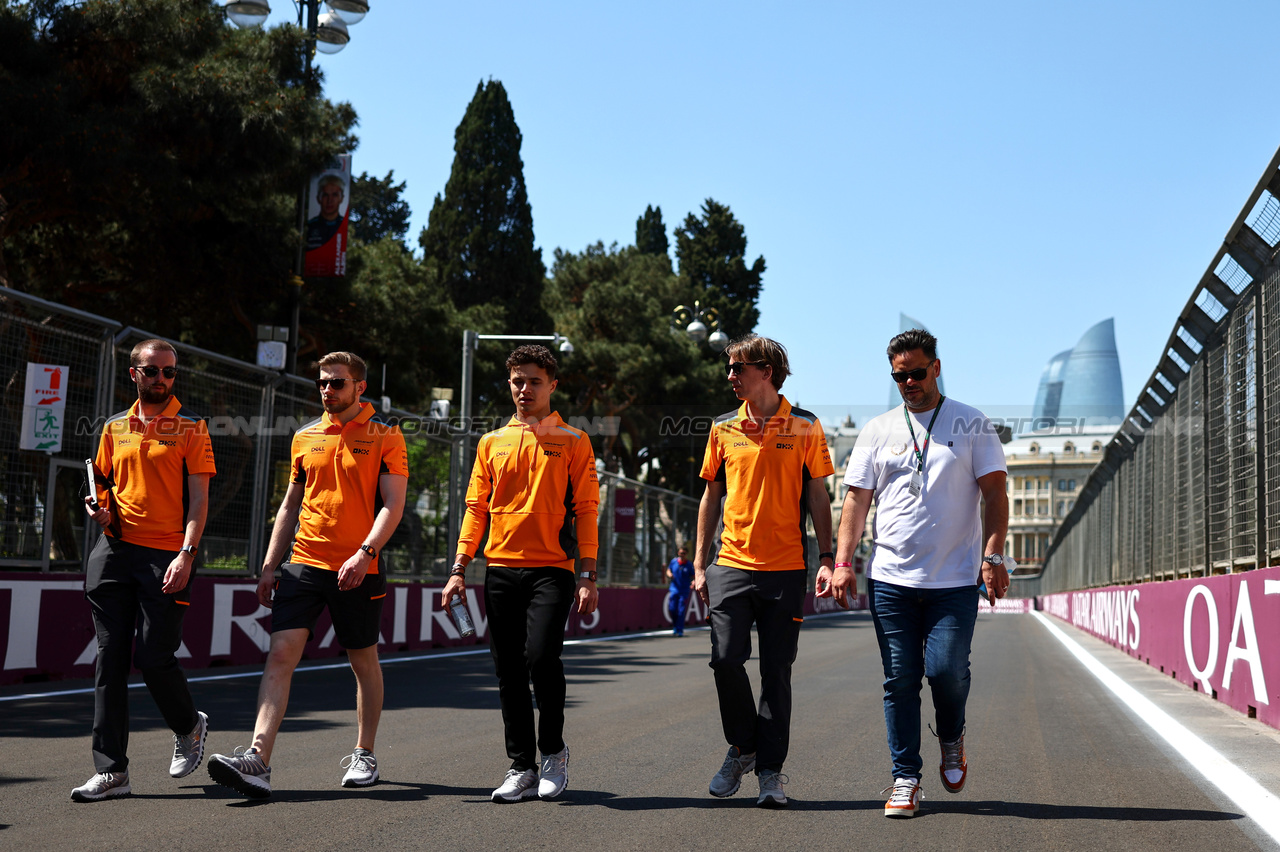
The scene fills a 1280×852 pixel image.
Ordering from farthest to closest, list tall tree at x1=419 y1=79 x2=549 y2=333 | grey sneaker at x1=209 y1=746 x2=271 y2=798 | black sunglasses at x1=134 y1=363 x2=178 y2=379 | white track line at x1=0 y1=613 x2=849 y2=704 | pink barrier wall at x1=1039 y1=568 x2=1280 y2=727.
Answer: tall tree at x1=419 y1=79 x2=549 y2=333
white track line at x1=0 y1=613 x2=849 y2=704
pink barrier wall at x1=1039 y1=568 x2=1280 y2=727
black sunglasses at x1=134 y1=363 x2=178 y2=379
grey sneaker at x1=209 y1=746 x2=271 y2=798

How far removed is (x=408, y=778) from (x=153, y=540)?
154 centimetres

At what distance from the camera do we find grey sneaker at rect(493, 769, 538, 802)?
207 inches

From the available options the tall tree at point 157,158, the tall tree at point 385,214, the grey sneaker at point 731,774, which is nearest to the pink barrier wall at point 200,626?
the grey sneaker at point 731,774

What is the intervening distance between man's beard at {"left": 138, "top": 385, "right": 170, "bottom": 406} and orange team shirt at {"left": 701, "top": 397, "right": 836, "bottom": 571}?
7.42 feet

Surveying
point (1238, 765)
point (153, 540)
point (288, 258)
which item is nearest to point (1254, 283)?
point (1238, 765)

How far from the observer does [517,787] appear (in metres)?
5.27

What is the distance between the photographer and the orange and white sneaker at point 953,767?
17.2 feet

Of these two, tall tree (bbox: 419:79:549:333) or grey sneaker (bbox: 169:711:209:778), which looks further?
tall tree (bbox: 419:79:549:333)

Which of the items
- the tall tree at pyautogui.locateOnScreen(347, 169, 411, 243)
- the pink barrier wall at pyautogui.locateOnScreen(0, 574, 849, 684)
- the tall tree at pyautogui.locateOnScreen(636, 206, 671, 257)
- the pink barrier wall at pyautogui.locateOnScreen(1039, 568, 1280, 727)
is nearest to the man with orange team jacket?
the pink barrier wall at pyautogui.locateOnScreen(1039, 568, 1280, 727)

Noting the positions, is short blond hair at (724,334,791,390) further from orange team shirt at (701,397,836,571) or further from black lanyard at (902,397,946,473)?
black lanyard at (902,397,946,473)

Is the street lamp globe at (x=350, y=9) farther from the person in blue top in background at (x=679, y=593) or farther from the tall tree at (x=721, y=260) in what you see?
the tall tree at (x=721, y=260)

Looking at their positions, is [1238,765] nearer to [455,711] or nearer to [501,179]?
[455,711]

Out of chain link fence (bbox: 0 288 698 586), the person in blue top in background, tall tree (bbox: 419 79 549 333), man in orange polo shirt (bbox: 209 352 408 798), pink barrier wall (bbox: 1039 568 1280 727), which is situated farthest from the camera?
tall tree (bbox: 419 79 549 333)

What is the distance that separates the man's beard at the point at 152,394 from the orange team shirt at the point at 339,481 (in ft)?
1.87
